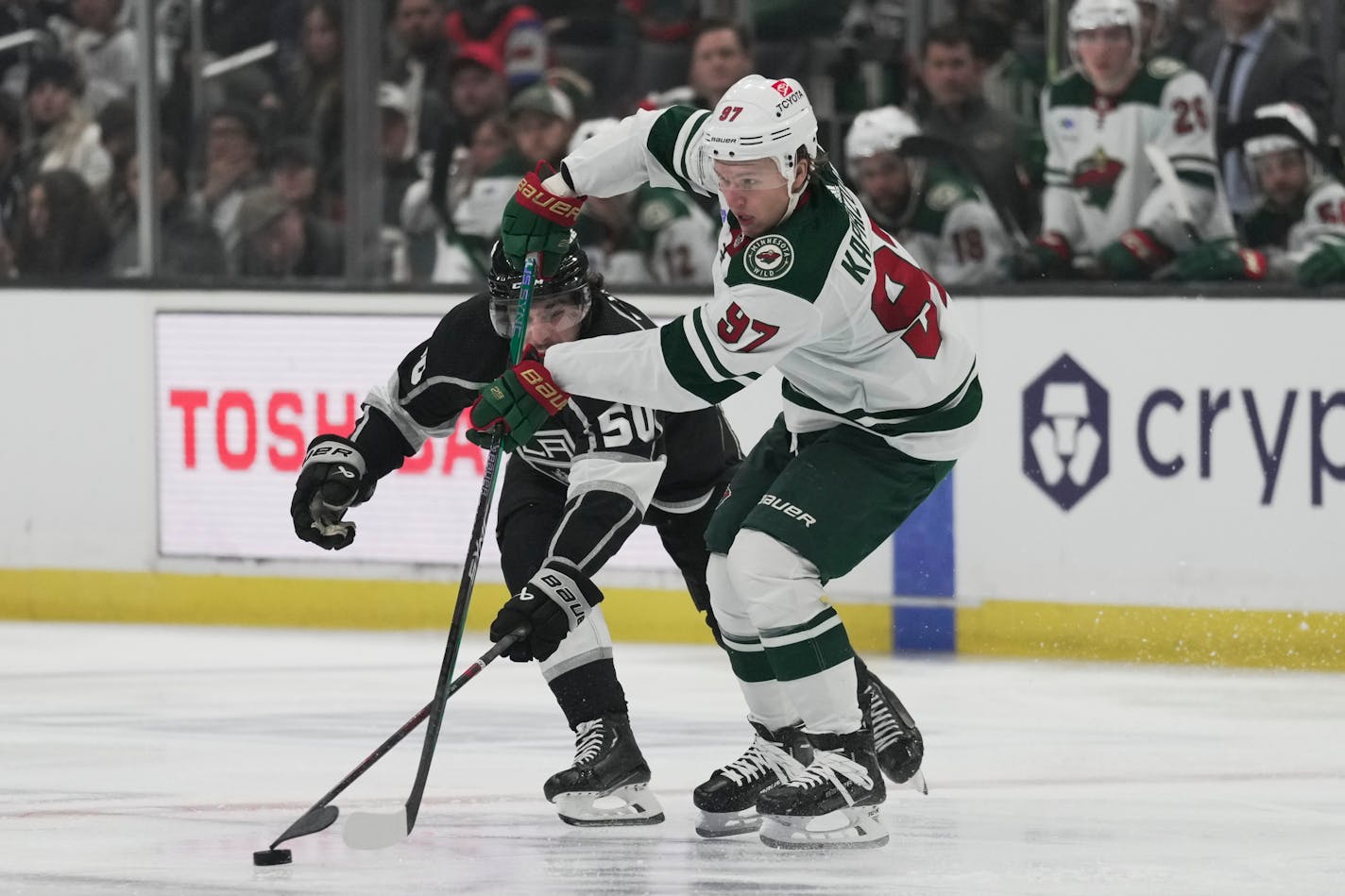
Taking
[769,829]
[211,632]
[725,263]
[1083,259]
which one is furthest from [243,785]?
[1083,259]

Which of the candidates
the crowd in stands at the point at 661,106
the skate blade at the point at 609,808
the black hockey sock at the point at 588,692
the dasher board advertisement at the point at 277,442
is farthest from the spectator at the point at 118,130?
the skate blade at the point at 609,808

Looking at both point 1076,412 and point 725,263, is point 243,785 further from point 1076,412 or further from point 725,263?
point 1076,412

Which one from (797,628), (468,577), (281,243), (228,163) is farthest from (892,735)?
(228,163)

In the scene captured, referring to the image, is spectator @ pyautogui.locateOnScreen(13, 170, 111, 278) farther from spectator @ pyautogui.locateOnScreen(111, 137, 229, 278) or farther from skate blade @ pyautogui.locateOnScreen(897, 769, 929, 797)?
skate blade @ pyautogui.locateOnScreen(897, 769, 929, 797)

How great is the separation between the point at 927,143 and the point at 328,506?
304 centimetres

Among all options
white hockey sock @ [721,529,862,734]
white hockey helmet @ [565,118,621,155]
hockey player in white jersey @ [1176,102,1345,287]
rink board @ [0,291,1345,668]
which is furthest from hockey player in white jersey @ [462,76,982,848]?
white hockey helmet @ [565,118,621,155]

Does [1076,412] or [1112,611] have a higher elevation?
[1076,412]

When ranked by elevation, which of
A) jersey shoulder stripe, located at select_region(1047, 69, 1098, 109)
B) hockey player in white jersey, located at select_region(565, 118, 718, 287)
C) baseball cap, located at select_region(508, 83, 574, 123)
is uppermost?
jersey shoulder stripe, located at select_region(1047, 69, 1098, 109)

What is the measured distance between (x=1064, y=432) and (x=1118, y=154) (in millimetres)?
778

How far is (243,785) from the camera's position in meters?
5.00

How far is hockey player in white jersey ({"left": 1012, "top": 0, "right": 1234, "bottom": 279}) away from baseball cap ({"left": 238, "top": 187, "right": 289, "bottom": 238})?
2.29 metres

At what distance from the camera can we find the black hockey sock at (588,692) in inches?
180

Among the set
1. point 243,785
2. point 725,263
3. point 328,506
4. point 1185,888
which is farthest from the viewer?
point 243,785

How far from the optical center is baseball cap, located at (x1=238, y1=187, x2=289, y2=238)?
7.72 meters
